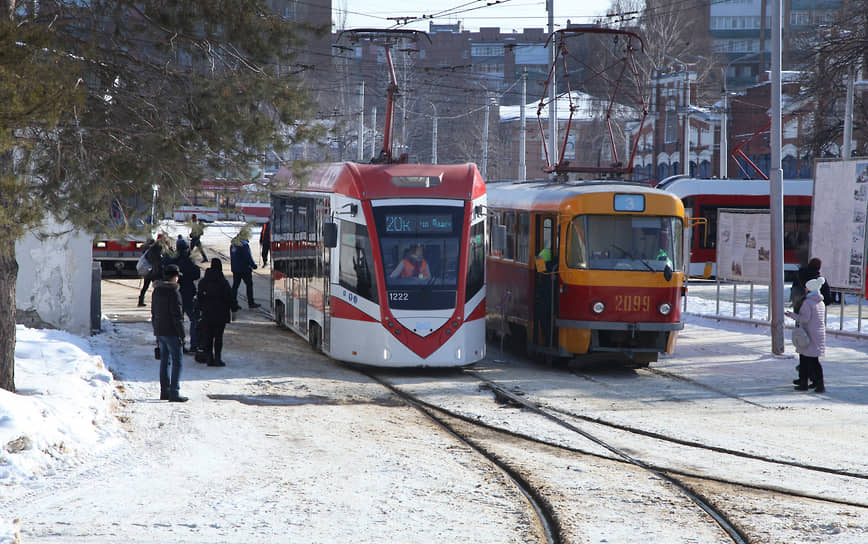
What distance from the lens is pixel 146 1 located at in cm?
1148

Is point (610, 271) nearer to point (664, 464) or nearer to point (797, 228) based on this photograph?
point (664, 464)

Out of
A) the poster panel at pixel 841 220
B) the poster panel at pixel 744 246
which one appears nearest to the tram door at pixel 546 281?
the poster panel at pixel 841 220

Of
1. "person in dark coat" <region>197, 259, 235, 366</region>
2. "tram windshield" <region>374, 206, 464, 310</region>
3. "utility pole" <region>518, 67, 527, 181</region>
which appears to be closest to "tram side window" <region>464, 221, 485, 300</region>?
"tram windshield" <region>374, 206, 464, 310</region>

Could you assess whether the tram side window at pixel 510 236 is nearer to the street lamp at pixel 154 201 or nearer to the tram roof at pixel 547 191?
the tram roof at pixel 547 191

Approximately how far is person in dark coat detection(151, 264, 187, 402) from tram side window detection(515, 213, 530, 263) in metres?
6.37

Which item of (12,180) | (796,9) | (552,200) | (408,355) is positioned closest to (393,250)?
(408,355)

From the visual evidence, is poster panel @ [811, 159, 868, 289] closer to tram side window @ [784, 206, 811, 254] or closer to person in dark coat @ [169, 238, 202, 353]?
person in dark coat @ [169, 238, 202, 353]

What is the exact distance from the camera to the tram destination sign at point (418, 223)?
1535 centimetres

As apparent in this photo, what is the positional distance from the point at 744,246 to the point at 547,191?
7.44 metres

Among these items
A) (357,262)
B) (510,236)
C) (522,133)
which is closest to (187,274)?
(357,262)

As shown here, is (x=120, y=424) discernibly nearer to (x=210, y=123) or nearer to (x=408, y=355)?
(x=210, y=123)

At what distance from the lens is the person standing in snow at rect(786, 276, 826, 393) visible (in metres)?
14.5

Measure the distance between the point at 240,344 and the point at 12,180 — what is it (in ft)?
32.3

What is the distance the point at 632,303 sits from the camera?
15945 mm
